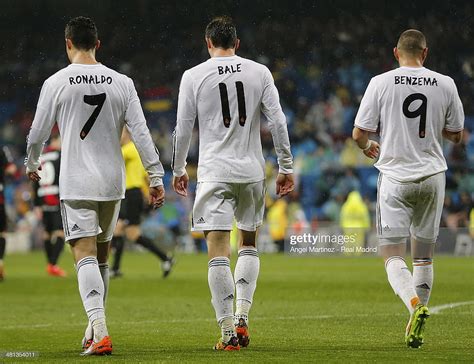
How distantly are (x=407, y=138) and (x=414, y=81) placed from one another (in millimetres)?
381

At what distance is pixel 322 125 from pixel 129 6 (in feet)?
28.3

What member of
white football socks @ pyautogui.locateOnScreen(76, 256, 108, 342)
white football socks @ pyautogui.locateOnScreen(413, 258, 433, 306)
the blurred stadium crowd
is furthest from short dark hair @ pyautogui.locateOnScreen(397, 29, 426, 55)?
the blurred stadium crowd

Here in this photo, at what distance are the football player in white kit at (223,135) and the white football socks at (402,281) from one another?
92 centimetres

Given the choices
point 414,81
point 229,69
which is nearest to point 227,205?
point 229,69

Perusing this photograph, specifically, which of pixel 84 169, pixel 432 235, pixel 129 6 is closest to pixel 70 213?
pixel 84 169

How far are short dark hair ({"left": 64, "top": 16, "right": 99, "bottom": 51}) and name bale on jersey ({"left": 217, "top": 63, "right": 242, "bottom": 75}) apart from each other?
31.4 inches

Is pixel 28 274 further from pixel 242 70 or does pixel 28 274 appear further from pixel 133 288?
pixel 242 70

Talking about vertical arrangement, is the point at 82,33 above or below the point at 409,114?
above

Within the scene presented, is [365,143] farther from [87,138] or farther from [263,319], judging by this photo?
[263,319]

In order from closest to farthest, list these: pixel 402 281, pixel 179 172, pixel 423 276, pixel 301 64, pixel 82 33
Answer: pixel 82 33 < pixel 179 172 < pixel 402 281 < pixel 423 276 < pixel 301 64

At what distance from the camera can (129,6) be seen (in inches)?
675

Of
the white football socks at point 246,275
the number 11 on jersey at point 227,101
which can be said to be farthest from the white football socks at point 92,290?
the number 11 on jersey at point 227,101

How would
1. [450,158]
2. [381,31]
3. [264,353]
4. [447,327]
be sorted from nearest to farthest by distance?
[264,353] → [447,327] → [381,31] → [450,158]

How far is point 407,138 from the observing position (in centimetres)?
762
